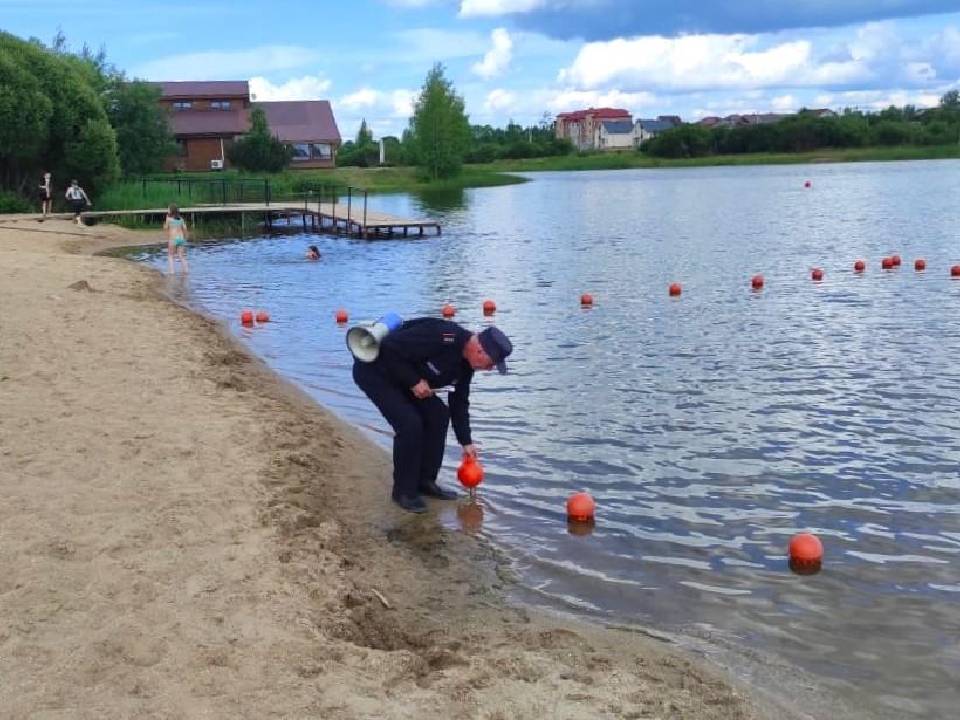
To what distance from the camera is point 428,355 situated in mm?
7297

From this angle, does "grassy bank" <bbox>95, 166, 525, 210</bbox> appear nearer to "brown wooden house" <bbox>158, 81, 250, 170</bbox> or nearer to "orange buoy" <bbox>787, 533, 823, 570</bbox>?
"brown wooden house" <bbox>158, 81, 250, 170</bbox>

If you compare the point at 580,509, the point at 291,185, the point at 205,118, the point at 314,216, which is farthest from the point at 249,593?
the point at 205,118

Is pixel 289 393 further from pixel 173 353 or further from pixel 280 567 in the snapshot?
pixel 280 567

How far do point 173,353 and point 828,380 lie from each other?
8.58 metres

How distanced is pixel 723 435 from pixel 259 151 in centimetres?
6668

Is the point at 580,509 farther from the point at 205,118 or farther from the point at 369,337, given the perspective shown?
the point at 205,118

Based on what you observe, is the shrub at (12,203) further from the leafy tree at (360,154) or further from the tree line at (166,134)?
the leafy tree at (360,154)

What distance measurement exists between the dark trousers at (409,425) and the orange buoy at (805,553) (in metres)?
2.80

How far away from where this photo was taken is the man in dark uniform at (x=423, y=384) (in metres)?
7.18

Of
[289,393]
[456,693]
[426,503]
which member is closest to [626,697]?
[456,693]

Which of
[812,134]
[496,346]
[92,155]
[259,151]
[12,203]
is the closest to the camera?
[496,346]

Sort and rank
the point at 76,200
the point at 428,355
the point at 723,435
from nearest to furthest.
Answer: the point at 428,355
the point at 723,435
the point at 76,200

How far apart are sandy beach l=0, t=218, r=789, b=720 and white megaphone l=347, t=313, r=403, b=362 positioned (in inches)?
50.7

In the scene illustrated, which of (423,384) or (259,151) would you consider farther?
(259,151)
